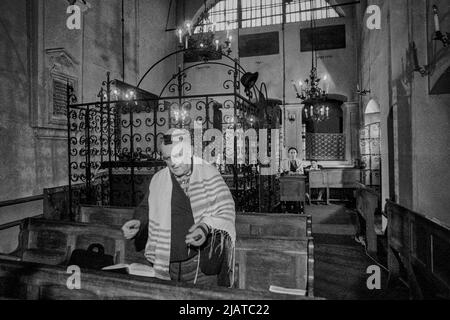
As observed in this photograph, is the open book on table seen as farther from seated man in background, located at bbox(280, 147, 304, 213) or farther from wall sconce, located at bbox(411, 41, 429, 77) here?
seated man in background, located at bbox(280, 147, 304, 213)

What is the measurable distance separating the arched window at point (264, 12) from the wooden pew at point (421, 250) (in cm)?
1036

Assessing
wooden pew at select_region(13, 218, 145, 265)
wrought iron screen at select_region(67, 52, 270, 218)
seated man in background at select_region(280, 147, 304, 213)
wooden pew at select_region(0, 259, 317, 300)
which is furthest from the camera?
seated man in background at select_region(280, 147, 304, 213)

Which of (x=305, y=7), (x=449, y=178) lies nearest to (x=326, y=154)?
(x=305, y=7)

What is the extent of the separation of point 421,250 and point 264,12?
11969mm

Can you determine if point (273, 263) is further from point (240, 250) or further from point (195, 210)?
point (195, 210)

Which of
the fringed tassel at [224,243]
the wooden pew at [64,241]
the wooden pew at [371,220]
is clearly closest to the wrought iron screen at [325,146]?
the wooden pew at [371,220]

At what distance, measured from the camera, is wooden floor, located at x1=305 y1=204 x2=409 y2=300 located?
3307mm

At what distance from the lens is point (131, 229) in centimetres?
210

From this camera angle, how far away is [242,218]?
10.6ft

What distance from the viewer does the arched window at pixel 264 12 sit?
11.6m

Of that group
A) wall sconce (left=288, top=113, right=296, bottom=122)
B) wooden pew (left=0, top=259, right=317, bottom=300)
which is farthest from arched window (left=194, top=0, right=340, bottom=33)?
wooden pew (left=0, top=259, right=317, bottom=300)

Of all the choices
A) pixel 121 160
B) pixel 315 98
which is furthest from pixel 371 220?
pixel 121 160
